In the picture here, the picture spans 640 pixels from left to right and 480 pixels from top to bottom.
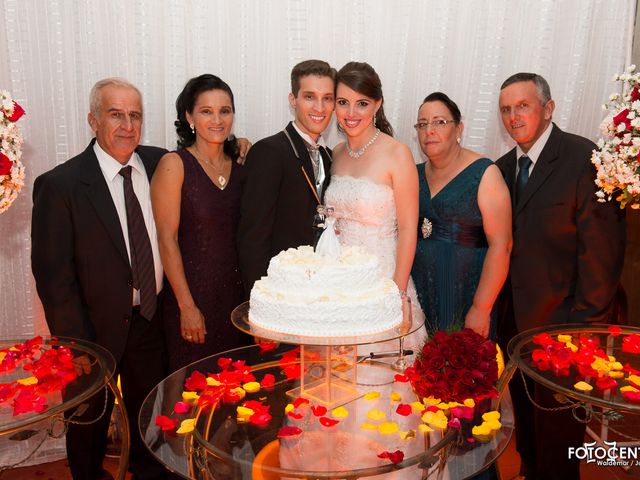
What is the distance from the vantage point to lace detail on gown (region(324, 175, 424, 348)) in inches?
136

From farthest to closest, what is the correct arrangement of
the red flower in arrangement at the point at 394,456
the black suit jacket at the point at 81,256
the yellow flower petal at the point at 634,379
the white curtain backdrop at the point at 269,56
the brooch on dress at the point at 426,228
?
the white curtain backdrop at the point at 269,56, the brooch on dress at the point at 426,228, the black suit jacket at the point at 81,256, the yellow flower petal at the point at 634,379, the red flower in arrangement at the point at 394,456

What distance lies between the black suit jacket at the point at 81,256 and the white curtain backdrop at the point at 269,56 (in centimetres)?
96

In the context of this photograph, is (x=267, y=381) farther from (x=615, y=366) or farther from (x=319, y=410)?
(x=615, y=366)

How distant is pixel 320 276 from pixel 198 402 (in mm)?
686

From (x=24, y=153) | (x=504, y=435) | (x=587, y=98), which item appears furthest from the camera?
(x=587, y=98)

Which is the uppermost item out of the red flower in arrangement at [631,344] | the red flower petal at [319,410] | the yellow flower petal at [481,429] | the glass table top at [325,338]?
the glass table top at [325,338]

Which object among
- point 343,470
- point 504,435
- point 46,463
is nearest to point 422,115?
point 504,435

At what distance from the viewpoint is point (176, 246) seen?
3.46 metres

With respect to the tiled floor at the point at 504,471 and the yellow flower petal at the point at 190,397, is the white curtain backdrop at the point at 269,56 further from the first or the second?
the yellow flower petal at the point at 190,397

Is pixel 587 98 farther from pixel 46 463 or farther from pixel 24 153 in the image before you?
pixel 46 463

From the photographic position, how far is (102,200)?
331 centimetres

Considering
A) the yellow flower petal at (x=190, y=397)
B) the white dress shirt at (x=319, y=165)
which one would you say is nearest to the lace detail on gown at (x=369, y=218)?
the white dress shirt at (x=319, y=165)

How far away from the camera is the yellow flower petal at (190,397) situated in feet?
7.97

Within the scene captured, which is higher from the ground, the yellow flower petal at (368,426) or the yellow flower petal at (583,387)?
the yellow flower petal at (583,387)
